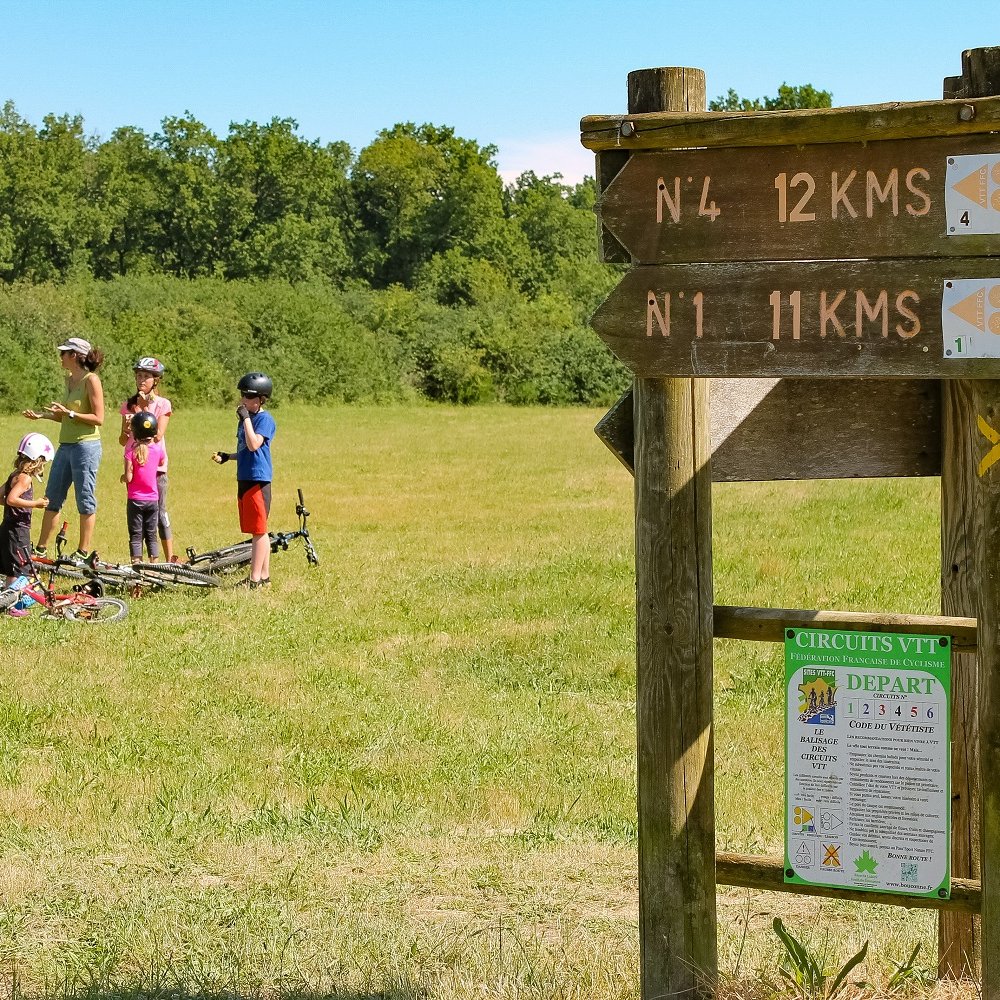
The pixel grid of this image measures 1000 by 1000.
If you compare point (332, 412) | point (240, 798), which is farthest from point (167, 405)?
point (332, 412)

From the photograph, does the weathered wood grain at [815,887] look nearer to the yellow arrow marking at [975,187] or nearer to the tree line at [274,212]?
the yellow arrow marking at [975,187]

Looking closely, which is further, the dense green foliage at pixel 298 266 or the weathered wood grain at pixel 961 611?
the dense green foliage at pixel 298 266

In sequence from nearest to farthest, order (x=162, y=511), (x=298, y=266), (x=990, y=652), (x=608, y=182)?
(x=990, y=652), (x=608, y=182), (x=162, y=511), (x=298, y=266)

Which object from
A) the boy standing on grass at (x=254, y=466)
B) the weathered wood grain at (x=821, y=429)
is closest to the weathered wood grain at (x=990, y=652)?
the weathered wood grain at (x=821, y=429)

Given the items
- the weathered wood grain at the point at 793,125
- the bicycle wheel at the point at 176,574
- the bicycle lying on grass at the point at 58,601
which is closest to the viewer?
the weathered wood grain at the point at 793,125

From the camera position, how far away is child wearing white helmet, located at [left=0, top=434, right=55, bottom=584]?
9.48m

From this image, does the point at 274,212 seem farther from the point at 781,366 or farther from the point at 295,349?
the point at 781,366

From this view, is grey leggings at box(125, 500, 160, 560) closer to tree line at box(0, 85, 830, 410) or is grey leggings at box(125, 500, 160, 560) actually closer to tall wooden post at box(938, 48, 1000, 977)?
tall wooden post at box(938, 48, 1000, 977)

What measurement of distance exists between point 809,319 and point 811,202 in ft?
0.82

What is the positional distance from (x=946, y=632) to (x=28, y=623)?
7639mm

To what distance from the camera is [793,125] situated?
2875mm

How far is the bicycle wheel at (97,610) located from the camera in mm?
9617

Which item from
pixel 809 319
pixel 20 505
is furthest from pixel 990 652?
pixel 20 505

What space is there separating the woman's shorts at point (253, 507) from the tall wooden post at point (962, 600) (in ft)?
25.9
